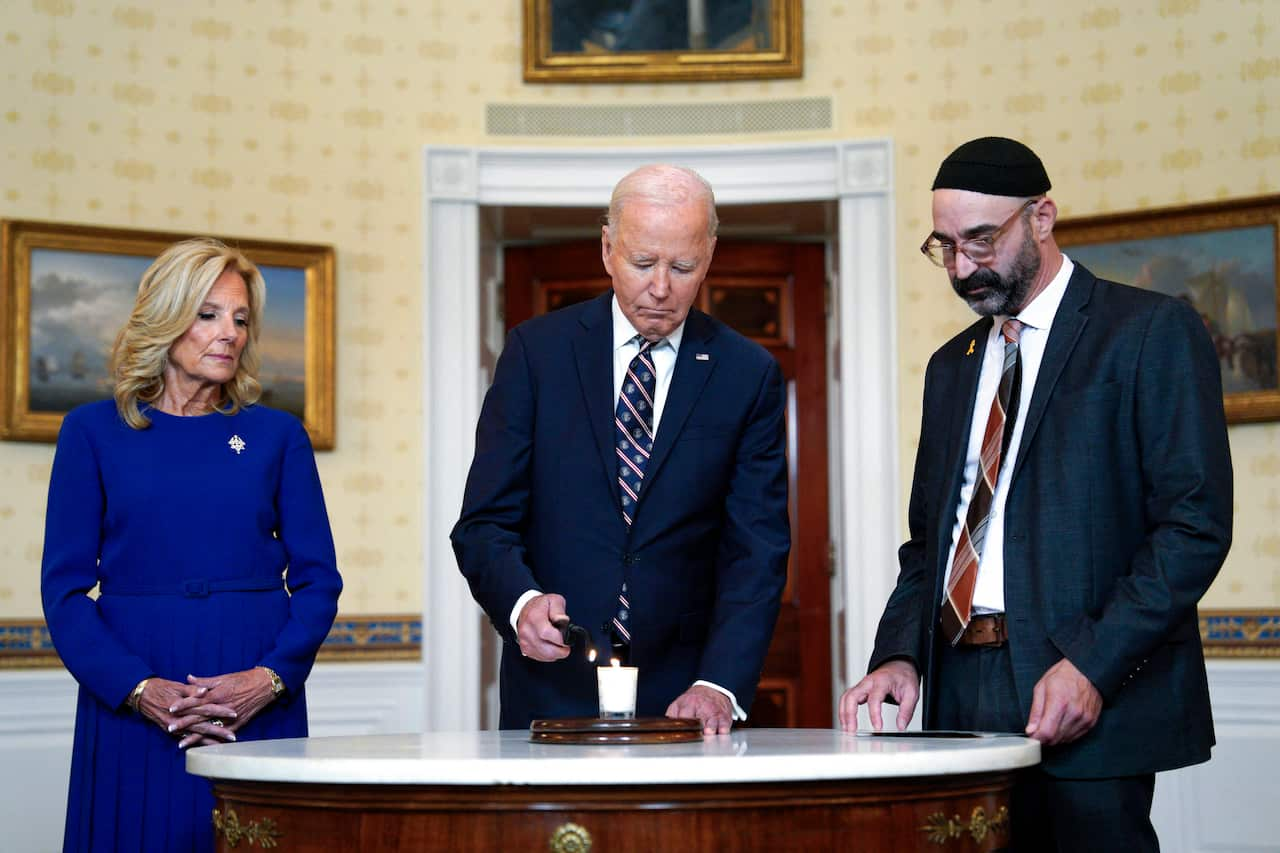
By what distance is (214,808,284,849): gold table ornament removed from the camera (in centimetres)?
229

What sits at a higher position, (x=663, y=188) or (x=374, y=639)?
(x=663, y=188)

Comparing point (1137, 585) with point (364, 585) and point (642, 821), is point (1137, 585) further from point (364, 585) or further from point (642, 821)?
point (364, 585)

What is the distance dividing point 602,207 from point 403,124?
2.96ft

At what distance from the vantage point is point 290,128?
6312mm

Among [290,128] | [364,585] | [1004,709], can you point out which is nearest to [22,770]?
[364,585]

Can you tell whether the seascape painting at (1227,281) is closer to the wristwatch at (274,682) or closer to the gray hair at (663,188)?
the gray hair at (663,188)

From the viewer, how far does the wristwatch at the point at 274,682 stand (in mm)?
3309

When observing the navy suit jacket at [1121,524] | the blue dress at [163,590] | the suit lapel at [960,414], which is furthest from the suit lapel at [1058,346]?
the blue dress at [163,590]

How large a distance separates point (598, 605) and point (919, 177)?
3.71 metres

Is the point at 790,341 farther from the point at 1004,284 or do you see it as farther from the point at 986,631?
the point at 986,631

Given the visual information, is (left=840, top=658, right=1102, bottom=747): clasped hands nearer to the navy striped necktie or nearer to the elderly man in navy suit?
the elderly man in navy suit

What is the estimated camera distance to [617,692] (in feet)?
8.63

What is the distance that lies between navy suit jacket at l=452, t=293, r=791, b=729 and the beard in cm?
55

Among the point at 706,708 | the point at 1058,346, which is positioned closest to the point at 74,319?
the point at 706,708
